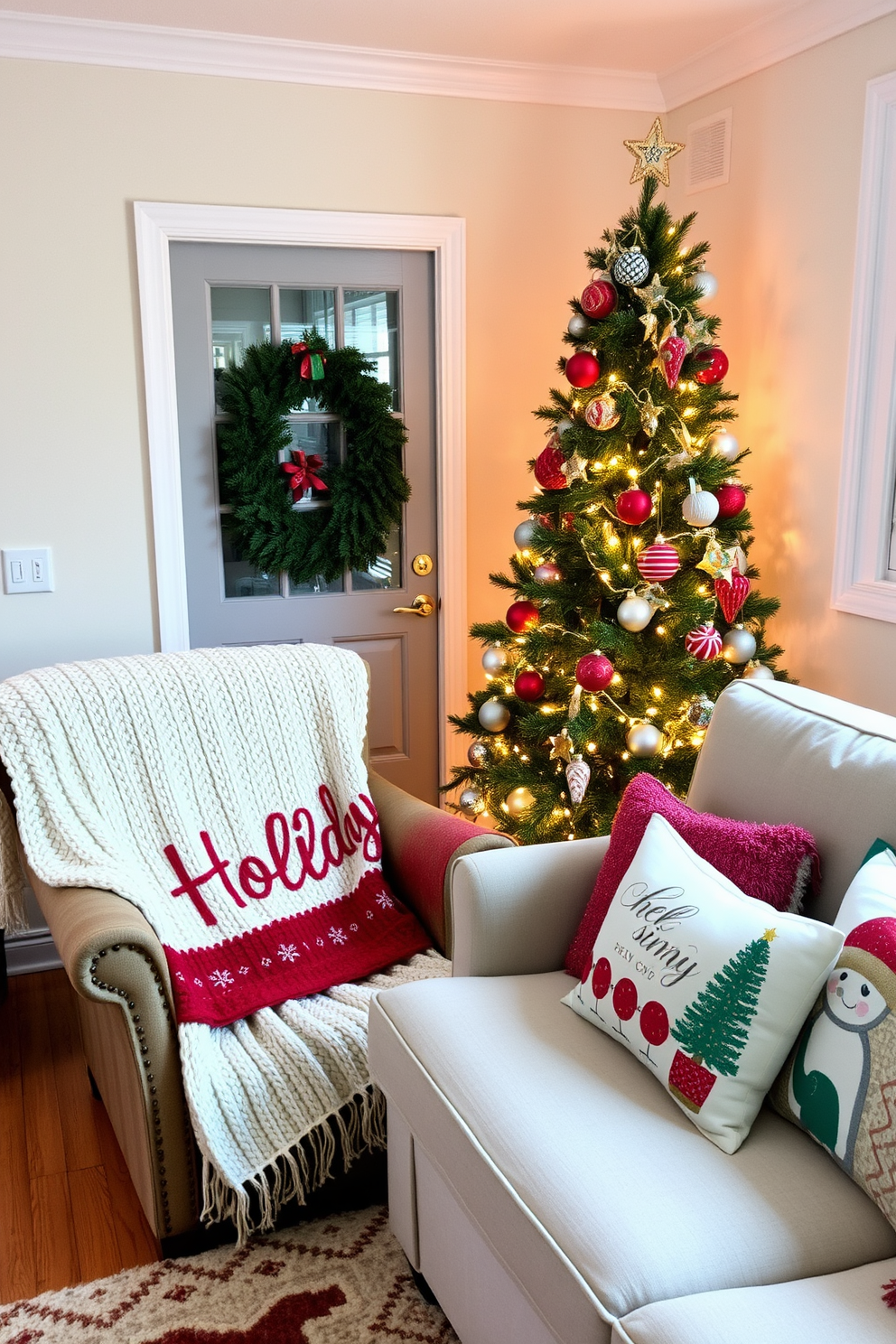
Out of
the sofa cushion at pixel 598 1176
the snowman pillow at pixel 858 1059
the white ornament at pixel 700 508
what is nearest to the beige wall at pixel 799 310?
the white ornament at pixel 700 508

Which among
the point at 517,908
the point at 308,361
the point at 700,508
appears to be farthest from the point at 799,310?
the point at 517,908

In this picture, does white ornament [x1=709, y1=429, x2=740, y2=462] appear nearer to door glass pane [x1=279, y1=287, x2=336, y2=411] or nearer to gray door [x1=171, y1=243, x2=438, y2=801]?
gray door [x1=171, y1=243, x2=438, y2=801]

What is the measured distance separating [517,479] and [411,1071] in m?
2.11

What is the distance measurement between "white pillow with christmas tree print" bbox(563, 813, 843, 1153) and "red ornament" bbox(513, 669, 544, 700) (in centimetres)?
103

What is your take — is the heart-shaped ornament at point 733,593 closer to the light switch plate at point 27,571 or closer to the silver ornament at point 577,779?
the silver ornament at point 577,779

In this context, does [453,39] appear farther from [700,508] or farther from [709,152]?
[700,508]

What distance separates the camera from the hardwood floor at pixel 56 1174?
6.45 feet

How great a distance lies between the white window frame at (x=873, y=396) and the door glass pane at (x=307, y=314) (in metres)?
1.41

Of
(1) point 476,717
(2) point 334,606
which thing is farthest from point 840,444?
(2) point 334,606

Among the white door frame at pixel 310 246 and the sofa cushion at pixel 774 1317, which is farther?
the white door frame at pixel 310 246

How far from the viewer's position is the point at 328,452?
10.5ft

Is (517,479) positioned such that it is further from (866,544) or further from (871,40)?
(871,40)

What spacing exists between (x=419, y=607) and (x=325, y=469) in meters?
0.51

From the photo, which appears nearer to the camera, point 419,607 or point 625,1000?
point 625,1000
